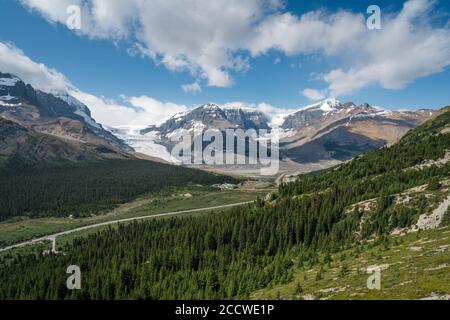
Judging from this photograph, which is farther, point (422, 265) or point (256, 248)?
point (256, 248)

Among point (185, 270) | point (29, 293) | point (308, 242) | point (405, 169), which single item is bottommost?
point (29, 293)

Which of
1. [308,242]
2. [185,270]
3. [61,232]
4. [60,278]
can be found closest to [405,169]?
[308,242]

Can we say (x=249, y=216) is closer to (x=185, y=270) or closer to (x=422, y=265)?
(x=185, y=270)

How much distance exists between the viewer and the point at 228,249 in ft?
363

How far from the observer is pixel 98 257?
406 ft

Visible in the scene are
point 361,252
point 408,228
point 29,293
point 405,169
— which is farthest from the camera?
point 405,169

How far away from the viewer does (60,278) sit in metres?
103

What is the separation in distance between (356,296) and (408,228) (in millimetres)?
48846

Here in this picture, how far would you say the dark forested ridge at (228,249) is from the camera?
85.2m

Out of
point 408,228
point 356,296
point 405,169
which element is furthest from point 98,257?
point 405,169

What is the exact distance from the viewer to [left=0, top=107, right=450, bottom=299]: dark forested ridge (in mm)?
85250

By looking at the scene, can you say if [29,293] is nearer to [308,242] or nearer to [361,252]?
[308,242]

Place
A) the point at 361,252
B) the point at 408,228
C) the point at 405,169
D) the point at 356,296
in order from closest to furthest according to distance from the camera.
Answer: the point at 356,296 → the point at 361,252 → the point at 408,228 → the point at 405,169

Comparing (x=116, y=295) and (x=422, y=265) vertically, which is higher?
(x=422, y=265)
